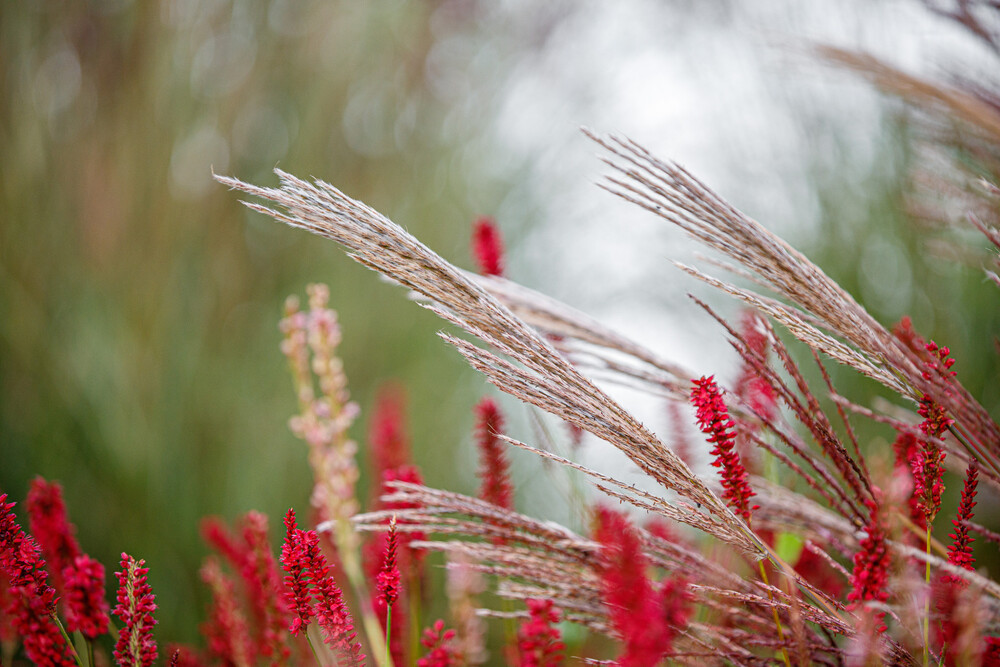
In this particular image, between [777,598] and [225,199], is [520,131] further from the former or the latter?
[777,598]

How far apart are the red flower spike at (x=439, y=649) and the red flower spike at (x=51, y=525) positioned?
0.27 m

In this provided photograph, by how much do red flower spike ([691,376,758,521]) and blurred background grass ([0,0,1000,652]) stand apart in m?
Answer: 0.87

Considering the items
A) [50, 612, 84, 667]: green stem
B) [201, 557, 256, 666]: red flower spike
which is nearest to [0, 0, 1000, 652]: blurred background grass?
[201, 557, 256, 666]: red flower spike

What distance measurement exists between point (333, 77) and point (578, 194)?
2.39 ft

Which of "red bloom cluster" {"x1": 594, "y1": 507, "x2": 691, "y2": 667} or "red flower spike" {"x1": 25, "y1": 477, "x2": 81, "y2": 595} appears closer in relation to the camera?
"red bloom cluster" {"x1": 594, "y1": 507, "x2": 691, "y2": 667}

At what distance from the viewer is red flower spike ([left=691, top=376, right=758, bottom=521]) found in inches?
15.4

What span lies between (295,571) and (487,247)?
34cm

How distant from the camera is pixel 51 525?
476 millimetres

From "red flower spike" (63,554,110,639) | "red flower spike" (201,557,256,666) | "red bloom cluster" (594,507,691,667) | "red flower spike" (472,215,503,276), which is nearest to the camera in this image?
"red bloom cluster" (594,507,691,667)

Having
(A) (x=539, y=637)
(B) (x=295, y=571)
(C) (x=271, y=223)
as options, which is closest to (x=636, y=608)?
(A) (x=539, y=637)

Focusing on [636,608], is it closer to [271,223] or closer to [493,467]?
[493,467]

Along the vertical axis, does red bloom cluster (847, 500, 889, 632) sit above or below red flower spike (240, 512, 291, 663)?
above

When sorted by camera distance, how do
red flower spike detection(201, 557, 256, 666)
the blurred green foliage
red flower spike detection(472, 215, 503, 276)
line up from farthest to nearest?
the blurred green foliage
red flower spike detection(472, 215, 503, 276)
red flower spike detection(201, 557, 256, 666)

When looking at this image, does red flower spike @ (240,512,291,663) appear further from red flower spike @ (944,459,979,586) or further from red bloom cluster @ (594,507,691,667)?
red flower spike @ (944,459,979,586)
